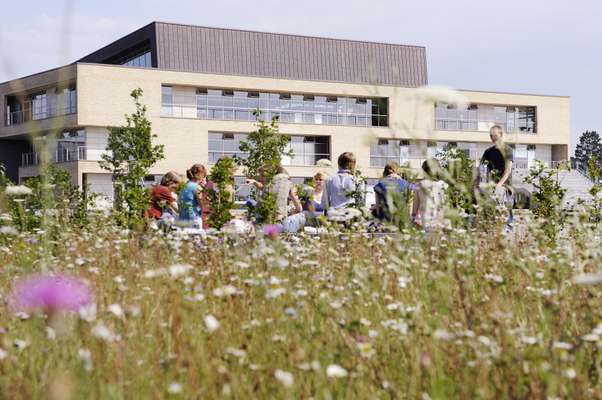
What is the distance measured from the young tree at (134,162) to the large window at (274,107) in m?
14.9

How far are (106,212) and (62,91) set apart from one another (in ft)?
19.6

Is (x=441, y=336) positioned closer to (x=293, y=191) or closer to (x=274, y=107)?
(x=293, y=191)

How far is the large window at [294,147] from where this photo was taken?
43.3 meters

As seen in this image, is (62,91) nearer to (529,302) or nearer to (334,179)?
(529,302)

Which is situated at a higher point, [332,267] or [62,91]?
[62,91]

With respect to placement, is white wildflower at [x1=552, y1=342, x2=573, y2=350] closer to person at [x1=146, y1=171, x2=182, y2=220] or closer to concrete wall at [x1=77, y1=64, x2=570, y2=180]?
person at [x1=146, y1=171, x2=182, y2=220]

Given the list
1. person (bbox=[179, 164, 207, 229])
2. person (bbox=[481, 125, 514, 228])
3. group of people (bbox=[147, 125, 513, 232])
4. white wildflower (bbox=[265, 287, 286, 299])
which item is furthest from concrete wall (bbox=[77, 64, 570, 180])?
white wildflower (bbox=[265, 287, 286, 299])

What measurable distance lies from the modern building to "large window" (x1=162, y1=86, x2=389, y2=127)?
0.20ft

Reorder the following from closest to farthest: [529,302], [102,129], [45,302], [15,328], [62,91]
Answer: [45,302], [62,91], [15,328], [529,302], [102,129]

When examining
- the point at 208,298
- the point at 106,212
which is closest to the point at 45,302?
the point at 208,298

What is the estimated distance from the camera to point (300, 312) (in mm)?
3539

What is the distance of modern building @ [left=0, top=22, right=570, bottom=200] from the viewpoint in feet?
133

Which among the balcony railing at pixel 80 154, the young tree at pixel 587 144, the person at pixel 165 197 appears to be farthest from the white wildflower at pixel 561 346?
the young tree at pixel 587 144

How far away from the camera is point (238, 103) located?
44.5 m
